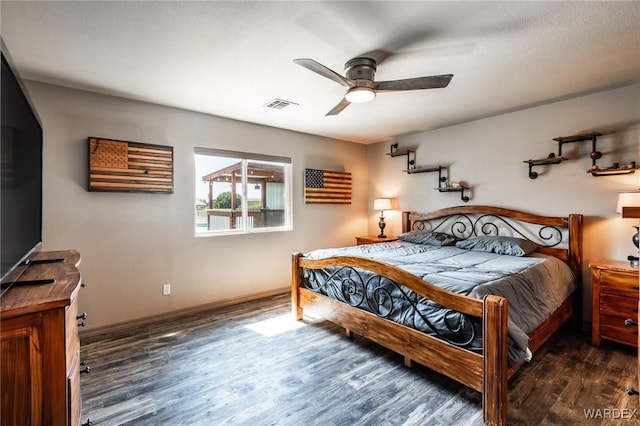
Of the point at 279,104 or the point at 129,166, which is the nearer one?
the point at 129,166

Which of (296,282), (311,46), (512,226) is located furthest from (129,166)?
(512,226)

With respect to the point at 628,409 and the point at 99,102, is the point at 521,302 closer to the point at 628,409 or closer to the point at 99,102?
the point at 628,409

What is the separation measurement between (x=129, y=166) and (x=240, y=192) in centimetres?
138

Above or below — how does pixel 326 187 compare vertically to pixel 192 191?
above

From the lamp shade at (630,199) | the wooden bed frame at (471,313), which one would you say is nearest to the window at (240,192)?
the wooden bed frame at (471,313)

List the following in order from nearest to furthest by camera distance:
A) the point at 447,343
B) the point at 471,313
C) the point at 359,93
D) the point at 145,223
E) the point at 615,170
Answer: the point at 471,313 → the point at 447,343 → the point at 359,93 → the point at 615,170 → the point at 145,223

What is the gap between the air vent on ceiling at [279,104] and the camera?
332cm

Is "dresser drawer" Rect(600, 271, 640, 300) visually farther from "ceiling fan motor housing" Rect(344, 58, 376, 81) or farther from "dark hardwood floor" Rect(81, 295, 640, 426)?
"ceiling fan motor housing" Rect(344, 58, 376, 81)

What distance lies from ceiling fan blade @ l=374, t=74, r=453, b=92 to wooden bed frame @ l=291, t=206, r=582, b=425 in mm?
1386

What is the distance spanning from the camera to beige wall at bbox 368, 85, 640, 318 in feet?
9.87

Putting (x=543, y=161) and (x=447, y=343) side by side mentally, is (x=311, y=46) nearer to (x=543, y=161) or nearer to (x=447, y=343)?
(x=447, y=343)

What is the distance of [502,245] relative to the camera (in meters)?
3.38

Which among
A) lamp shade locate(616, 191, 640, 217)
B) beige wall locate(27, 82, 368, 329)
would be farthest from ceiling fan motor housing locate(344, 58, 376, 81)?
lamp shade locate(616, 191, 640, 217)

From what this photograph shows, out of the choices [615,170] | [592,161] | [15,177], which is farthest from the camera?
[592,161]
